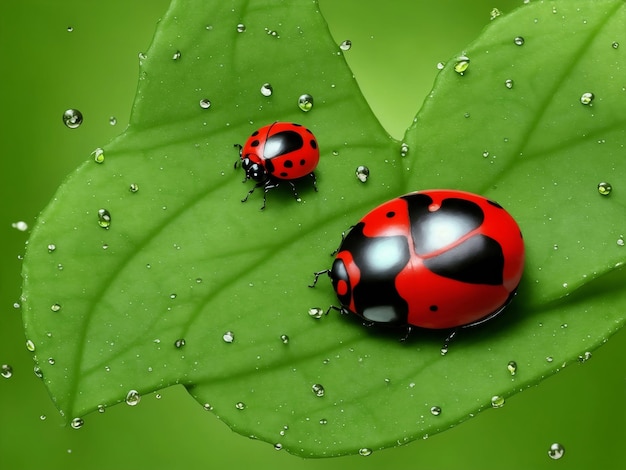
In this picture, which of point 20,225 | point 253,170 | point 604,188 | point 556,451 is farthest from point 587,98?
point 20,225

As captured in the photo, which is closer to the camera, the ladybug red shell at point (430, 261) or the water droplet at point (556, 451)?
the ladybug red shell at point (430, 261)

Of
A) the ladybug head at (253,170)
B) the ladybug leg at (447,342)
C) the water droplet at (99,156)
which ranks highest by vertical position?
the water droplet at (99,156)

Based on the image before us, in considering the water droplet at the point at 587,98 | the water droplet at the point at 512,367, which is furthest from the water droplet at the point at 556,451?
the water droplet at the point at 587,98

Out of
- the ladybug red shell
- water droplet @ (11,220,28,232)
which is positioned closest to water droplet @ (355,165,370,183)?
the ladybug red shell

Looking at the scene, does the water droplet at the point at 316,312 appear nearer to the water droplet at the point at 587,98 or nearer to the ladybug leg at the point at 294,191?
the ladybug leg at the point at 294,191

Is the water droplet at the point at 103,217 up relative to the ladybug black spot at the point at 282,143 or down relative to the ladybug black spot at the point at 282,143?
down
